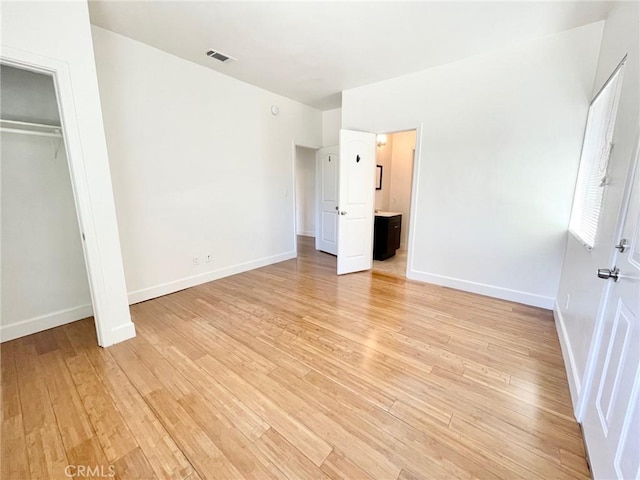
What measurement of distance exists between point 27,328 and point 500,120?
5.02 m

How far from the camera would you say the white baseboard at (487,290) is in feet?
9.42

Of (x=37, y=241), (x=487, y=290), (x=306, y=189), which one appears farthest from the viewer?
(x=306, y=189)

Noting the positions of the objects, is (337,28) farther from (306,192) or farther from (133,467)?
(306,192)

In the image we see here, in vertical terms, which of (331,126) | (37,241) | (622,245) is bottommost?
(37,241)

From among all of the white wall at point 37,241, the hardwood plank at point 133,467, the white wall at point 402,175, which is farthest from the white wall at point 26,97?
the white wall at point 402,175

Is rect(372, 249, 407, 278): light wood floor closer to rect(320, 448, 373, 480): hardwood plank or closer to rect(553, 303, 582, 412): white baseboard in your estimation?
rect(553, 303, 582, 412): white baseboard

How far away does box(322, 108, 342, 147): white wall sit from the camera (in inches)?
193

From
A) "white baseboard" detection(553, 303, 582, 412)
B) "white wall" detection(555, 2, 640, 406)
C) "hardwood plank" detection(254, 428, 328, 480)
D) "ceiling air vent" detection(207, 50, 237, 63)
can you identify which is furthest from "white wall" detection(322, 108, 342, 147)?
"hardwood plank" detection(254, 428, 328, 480)

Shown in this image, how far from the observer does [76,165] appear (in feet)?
6.30

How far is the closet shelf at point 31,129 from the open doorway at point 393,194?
404 centimetres

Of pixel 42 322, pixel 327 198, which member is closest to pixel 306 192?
pixel 327 198

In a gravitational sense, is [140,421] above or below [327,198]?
below

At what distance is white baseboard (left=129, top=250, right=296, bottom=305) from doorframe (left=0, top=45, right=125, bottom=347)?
0.84m

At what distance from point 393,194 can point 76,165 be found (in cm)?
497
